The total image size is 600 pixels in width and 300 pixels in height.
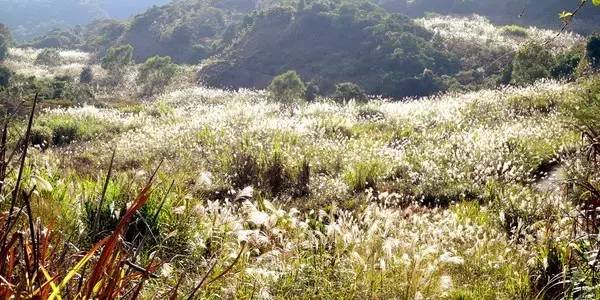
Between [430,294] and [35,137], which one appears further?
[35,137]

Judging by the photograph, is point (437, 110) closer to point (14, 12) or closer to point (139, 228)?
point (139, 228)

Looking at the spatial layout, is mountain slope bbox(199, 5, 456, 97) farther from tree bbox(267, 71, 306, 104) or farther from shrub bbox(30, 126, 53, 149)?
shrub bbox(30, 126, 53, 149)

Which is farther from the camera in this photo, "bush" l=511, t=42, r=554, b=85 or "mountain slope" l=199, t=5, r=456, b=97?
"mountain slope" l=199, t=5, r=456, b=97

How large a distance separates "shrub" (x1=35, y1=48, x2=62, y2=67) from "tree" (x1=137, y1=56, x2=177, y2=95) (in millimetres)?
18313

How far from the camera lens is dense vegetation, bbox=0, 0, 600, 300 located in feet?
7.73

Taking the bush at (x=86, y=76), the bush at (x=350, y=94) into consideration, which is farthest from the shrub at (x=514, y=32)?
the bush at (x=86, y=76)

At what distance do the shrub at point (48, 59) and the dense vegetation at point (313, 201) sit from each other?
35949mm

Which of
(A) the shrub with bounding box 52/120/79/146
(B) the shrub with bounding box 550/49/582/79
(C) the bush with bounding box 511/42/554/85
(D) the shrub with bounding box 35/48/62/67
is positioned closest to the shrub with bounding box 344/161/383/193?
(A) the shrub with bounding box 52/120/79/146

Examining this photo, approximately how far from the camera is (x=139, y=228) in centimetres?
475

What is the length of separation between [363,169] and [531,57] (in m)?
22.5

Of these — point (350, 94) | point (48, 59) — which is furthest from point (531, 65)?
point (48, 59)

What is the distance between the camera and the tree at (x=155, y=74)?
4300 cm

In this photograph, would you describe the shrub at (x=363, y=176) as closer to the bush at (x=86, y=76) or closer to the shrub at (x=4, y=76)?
the shrub at (x=4, y=76)

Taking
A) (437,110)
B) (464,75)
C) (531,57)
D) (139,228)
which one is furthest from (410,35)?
(139,228)
